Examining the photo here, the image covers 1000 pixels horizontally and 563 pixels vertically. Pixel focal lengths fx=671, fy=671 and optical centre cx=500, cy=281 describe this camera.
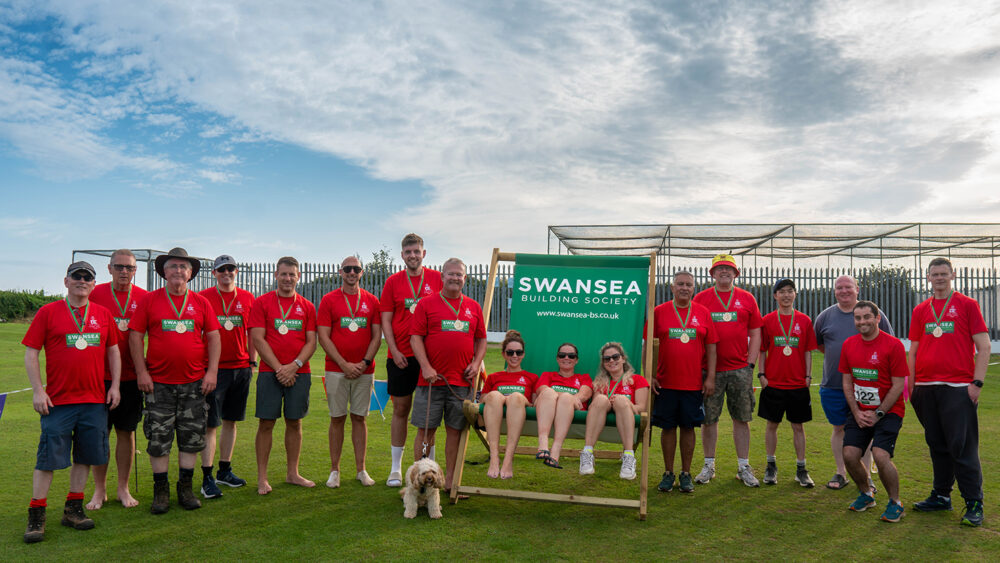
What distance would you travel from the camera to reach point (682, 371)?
5375mm

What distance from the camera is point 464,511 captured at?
4.73m

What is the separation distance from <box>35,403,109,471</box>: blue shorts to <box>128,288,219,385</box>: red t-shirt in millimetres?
432

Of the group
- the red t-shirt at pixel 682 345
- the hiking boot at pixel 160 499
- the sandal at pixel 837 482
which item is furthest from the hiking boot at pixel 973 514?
the hiking boot at pixel 160 499

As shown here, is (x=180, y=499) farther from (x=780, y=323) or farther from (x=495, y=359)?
(x=495, y=359)

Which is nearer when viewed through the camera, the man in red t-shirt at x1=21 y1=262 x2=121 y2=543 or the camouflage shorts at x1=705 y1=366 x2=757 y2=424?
the man in red t-shirt at x1=21 y1=262 x2=121 y2=543

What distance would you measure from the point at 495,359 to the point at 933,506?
11292mm

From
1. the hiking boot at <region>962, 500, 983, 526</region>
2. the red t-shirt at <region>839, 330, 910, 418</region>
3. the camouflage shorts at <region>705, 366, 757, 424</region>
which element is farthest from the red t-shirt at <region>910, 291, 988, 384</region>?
the camouflage shorts at <region>705, 366, 757, 424</region>

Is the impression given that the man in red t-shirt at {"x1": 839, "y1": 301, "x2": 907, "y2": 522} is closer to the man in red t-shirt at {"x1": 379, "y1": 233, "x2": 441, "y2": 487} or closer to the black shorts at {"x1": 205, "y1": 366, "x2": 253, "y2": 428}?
the man in red t-shirt at {"x1": 379, "y1": 233, "x2": 441, "y2": 487}

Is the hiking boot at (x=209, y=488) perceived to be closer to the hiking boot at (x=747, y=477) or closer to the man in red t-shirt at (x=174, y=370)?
the man in red t-shirt at (x=174, y=370)

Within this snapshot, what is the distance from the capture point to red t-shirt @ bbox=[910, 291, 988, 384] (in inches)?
185

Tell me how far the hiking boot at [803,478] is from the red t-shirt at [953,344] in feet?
3.94

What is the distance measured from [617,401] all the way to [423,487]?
1450 millimetres

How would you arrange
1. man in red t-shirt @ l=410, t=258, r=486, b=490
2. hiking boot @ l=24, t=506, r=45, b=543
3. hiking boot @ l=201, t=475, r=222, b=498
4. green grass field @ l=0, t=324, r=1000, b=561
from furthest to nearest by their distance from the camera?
man in red t-shirt @ l=410, t=258, r=486, b=490 < hiking boot @ l=201, t=475, r=222, b=498 < hiking boot @ l=24, t=506, r=45, b=543 < green grass field @ l=0, t=324, r=1000, b=561

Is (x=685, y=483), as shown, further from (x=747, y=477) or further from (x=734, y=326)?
(x=734, y=326)
